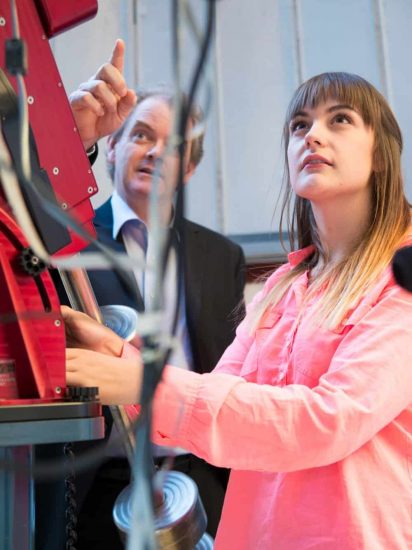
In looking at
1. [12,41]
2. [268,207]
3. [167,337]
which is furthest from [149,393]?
[268,207]

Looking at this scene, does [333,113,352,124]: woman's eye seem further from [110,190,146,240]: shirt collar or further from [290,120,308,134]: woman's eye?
[110,190,146,240]: shirt collar

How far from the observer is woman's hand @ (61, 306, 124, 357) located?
2.44 ft

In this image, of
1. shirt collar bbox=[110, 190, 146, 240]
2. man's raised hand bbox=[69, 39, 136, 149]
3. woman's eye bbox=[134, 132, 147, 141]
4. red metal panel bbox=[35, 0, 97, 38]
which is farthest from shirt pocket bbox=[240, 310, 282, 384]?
woman's eye bbox=[134, 132, 147, 141]

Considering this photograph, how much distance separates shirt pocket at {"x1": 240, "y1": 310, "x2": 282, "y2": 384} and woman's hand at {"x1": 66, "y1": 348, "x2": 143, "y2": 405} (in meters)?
0.36

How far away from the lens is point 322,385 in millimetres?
823

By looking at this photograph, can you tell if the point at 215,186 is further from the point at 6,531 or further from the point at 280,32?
the point at 6,531

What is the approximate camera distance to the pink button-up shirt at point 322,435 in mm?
758

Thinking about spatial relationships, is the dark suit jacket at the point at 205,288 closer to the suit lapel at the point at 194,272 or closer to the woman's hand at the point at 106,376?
the suit lapel at the point at 194,272

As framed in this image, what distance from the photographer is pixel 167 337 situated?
1.21ft

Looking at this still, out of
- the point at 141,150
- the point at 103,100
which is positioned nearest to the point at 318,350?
the point at 103,100

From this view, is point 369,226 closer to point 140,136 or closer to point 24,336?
point 24,336

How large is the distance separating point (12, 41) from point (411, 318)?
25.3 inches

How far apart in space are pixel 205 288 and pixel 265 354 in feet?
2.36

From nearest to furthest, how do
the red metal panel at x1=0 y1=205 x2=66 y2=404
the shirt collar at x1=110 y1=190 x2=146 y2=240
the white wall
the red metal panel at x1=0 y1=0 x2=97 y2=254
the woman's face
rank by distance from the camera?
the red metal panel at x1=0 y1=205 x2=66 y2=404, the red metal panel at x1=0 y1=0 x2=97 y2=254, the woman's face, the shirt collar at x1=110 y1=190 x2=146 y2=240, the white wall
